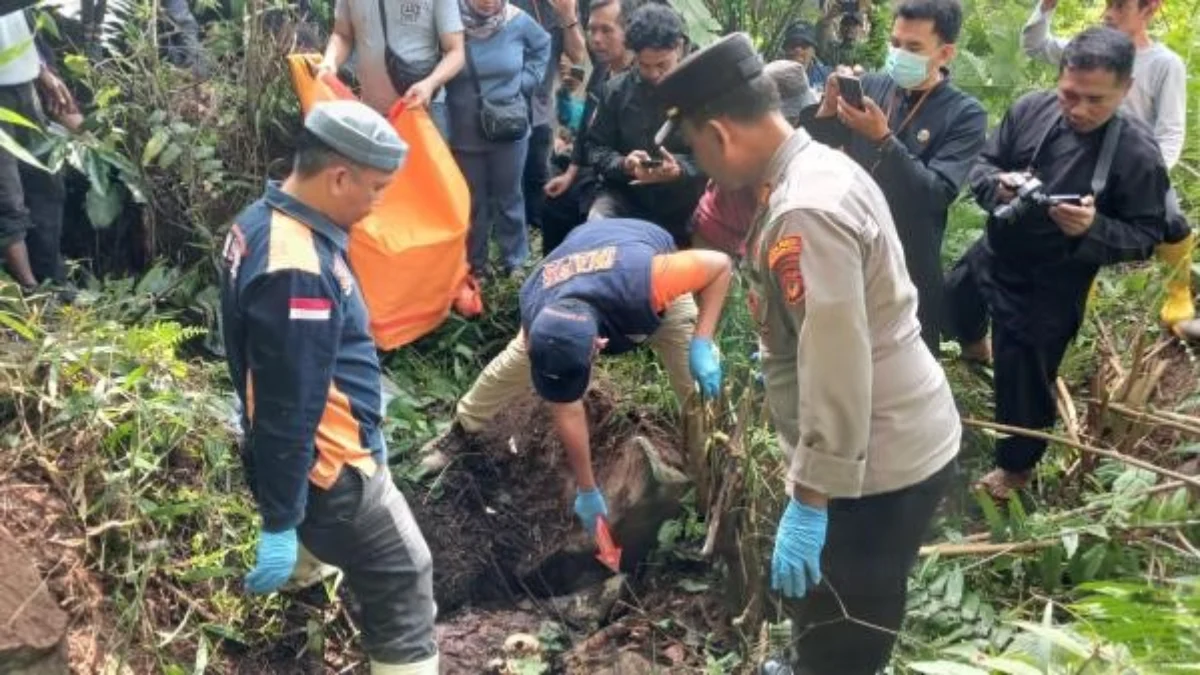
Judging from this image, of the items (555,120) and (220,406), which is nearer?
(220,406)

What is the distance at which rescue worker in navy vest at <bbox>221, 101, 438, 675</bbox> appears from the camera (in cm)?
241

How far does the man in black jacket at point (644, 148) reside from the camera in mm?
4145

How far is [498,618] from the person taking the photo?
3.70 meters

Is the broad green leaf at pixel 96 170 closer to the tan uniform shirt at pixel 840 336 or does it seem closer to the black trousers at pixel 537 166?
the black trousers at pixel 537 166

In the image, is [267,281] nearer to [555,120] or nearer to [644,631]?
[644,631]

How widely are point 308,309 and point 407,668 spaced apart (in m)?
0.97

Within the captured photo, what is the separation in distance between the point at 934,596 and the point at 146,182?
11.0 ft

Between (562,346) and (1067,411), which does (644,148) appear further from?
(1067,411)

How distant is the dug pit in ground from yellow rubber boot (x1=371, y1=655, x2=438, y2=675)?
2.77ft

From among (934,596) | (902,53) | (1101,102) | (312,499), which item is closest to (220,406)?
(312,499)

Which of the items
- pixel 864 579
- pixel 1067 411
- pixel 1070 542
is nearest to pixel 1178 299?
pixel 1067 411

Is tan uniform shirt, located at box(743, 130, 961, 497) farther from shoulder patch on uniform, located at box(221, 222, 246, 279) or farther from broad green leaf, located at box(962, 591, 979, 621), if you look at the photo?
shoulder patch on uniform, located at box(221, 222, 246, 279)

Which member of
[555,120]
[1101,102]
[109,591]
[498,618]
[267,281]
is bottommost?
[498,618]

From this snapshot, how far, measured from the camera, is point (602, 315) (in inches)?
140
